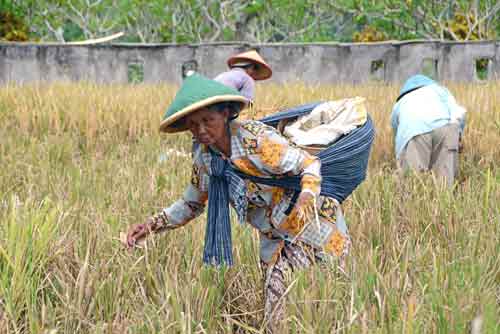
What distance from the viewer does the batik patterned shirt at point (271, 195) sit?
6.61ft

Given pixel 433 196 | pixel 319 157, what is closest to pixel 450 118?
pixel 433 196

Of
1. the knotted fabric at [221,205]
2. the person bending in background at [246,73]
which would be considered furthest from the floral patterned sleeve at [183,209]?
the person bending in background at [246,73]

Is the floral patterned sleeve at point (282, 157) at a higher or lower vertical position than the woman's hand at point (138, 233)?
higher

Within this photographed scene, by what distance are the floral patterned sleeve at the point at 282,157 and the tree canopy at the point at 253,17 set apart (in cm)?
1566

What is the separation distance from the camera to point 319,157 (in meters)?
2.10

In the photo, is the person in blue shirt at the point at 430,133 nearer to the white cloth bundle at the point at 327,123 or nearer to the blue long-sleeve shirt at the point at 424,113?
the blue long-sleeve shirt at the point at 424,113

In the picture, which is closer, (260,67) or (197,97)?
(197,97)

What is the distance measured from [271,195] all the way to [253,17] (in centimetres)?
2019

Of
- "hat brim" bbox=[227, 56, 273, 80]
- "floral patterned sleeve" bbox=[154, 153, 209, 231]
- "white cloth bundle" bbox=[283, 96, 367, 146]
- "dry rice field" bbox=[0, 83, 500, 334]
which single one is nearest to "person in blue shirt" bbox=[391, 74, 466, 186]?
"dry rice field" bbox=[0, 83, 500, 334]

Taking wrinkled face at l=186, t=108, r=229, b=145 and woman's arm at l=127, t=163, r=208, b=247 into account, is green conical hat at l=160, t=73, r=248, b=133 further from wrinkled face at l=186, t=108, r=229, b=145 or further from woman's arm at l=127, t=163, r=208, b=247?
woman's arm at l=127, t=163, r=208, b=247

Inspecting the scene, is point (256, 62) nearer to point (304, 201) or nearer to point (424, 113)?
point (424, 113)

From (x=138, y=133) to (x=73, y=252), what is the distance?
4.16 meters

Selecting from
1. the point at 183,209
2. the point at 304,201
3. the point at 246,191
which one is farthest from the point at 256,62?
the point at 304,201

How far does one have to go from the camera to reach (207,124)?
6.66ft
